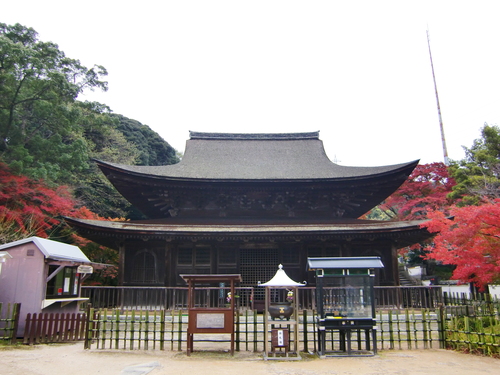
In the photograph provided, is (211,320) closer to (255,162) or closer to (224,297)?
(224,297)

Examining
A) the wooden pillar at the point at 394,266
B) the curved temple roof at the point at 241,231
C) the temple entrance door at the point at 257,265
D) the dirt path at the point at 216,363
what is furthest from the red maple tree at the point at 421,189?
the dirt path at the point at 216,363

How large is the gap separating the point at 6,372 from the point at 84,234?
958 centimetres

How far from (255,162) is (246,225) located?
577cm

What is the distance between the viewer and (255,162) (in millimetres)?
22297

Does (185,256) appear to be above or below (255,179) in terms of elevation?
below

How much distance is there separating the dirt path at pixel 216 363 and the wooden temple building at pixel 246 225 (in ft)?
23.4

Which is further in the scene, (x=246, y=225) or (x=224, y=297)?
(x=246, y=225)

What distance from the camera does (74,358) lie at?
8820mm

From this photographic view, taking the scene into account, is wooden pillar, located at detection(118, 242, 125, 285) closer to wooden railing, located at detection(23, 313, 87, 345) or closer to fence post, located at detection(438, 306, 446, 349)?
wooden railing, located at detection(23, 313, 87, 345)

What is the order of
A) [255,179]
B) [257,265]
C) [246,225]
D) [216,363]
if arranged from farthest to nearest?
[257,265] → [255,179] → [246,225] → [216,363]

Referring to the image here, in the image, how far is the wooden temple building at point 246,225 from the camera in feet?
54.4

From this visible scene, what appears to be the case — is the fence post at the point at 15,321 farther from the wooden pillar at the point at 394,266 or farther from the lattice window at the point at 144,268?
the wooden pillar at the point at 394,266

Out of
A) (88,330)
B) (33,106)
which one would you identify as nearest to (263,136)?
(33,106)

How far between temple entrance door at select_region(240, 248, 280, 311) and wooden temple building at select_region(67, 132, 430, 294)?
0.05 metres
